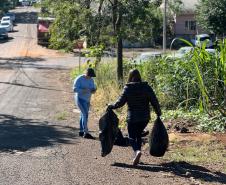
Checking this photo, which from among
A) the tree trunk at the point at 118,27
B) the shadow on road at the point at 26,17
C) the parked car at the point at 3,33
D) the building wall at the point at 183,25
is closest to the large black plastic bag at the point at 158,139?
the tree trunk at the point at 118,27

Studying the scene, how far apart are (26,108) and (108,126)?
850 cm

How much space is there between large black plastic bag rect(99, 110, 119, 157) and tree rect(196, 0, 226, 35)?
127 ft

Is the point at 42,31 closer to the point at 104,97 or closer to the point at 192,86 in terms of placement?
the point at 104,97

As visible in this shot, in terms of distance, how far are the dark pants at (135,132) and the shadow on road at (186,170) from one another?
1.13 ft

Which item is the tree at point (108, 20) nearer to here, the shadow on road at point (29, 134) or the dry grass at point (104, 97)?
the dry grass at point (104, 97)

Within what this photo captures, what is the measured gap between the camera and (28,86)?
81.0 feet

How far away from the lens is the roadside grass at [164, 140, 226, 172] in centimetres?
918

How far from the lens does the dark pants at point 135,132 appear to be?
9.00m

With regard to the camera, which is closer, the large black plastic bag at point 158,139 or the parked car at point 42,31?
the large black plastic bag at point 158,139

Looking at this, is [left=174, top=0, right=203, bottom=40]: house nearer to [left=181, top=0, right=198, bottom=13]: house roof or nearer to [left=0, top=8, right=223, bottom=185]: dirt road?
[left=181, top=0, right=198, bottom=13]: house roof

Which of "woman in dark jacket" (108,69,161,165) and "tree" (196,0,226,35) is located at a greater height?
"tree" (196,0,226,35)

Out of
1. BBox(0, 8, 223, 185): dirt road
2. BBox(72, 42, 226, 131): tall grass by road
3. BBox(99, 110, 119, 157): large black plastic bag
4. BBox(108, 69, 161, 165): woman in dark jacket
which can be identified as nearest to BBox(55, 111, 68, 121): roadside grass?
BBox(0, 8, 223, 185): dirt road

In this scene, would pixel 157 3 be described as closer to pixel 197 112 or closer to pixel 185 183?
pixel 197 112

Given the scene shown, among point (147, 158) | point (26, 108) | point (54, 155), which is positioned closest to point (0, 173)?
point (54, 155)
